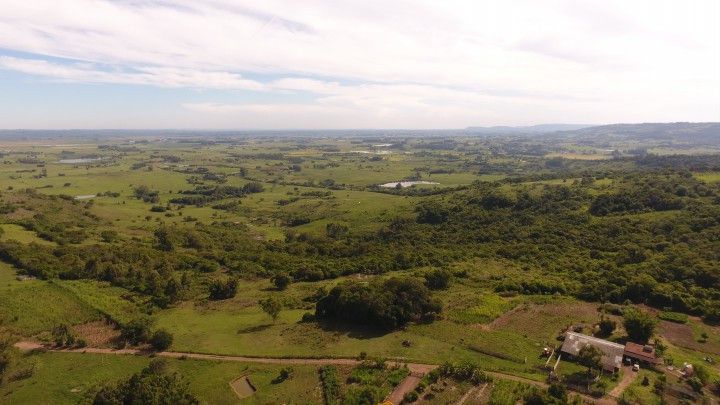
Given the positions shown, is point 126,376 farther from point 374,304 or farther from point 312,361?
point 374,304

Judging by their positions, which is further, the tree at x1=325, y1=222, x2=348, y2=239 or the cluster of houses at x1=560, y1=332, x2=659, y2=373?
the tree at x1=325, y1=222, x2=348, y2=239

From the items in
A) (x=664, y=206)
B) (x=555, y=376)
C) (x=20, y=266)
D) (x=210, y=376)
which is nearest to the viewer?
(x=555, y=376)

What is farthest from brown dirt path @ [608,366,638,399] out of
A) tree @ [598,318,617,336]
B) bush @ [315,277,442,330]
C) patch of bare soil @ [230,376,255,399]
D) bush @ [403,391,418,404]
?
patch of bare soil @ [230,376,255,399]

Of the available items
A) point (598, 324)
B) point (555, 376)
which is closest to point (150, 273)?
point (555, 376)

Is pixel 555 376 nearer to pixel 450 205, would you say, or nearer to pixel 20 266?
pixel 20 266

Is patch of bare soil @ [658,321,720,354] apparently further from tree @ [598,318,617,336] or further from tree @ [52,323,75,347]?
tree @ [52,323,75,347]

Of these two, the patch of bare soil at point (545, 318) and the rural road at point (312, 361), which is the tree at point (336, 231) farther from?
the rural road at point (312, 361)

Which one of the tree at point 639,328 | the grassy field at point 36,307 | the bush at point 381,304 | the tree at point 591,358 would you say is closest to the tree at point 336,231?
the bush at point 381,304
